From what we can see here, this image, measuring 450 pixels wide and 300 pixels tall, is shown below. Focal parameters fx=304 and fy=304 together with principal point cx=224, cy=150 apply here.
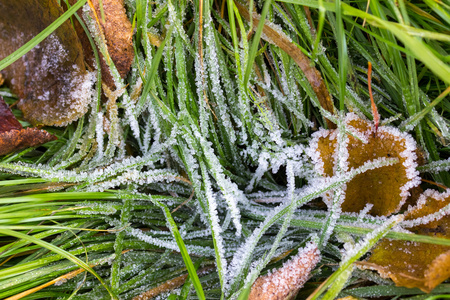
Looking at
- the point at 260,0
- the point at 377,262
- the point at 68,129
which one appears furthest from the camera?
the point at 68,129

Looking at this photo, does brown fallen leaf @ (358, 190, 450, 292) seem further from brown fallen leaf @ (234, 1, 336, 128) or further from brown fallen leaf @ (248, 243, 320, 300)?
brown fallen leaf @ (234, 1, 336, 128)

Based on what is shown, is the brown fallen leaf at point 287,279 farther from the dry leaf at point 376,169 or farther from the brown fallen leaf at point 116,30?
the brown fallen leaf at point 116,30

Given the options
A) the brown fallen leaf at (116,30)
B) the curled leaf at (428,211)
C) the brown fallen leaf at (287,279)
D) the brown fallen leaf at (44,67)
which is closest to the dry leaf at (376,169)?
the curled leaf at (428,211)

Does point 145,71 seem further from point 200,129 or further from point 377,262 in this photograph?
point 377,262

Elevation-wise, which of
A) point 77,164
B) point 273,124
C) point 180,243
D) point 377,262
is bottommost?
point 377,262

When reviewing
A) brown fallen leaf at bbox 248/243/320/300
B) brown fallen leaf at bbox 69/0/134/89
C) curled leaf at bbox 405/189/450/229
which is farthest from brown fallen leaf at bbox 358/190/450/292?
brown fallen leaf at bbox 69/0/134/89

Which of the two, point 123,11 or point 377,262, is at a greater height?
point 123,11

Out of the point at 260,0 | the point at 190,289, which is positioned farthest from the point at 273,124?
the point at 190,289
